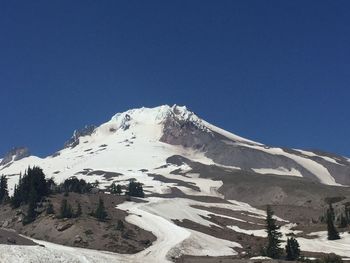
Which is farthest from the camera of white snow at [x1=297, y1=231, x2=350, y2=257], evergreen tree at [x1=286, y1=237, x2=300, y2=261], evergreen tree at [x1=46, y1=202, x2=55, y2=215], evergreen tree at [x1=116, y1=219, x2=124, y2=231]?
evergreen tree at [x1=46, y1=202, x2=55, y2=215]

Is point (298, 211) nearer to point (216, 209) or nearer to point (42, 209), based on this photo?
point (216, 209)

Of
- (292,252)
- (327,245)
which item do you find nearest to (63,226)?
(292,252)

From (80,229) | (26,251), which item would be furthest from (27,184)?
(26,251)

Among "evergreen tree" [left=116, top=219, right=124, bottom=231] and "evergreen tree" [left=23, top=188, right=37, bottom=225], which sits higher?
"evergreen tree" [left=23, top=188, right=37, bottom=225]

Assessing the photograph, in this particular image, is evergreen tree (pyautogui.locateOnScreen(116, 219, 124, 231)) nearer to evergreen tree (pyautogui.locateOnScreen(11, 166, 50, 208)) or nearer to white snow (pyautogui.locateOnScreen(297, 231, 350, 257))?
evergreen tree (pyautogui.locateOnScreen(11, 166, 50, 208))

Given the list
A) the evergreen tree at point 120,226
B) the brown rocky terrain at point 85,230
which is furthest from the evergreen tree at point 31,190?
the evergreen tree at point 120,226

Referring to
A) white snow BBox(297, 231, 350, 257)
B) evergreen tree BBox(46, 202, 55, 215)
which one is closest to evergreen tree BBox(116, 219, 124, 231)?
evergreen tree BBox(46, 202, 55, 215)

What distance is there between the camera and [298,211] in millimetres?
189875

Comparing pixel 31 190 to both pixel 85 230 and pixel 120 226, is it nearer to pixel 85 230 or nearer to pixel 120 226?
pixel 120 226

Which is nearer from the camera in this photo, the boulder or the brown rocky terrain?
the brown rocky terrain

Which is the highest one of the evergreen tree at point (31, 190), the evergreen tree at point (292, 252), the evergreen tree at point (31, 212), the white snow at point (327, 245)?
the evergreen tree at point (31, 190)

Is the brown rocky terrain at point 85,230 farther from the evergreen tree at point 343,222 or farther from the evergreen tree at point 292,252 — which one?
the evergreen tree at point 343,222

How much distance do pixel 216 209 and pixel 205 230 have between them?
5265cm

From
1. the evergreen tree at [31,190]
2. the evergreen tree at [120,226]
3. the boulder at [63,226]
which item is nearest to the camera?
the boulder at [63,226]
